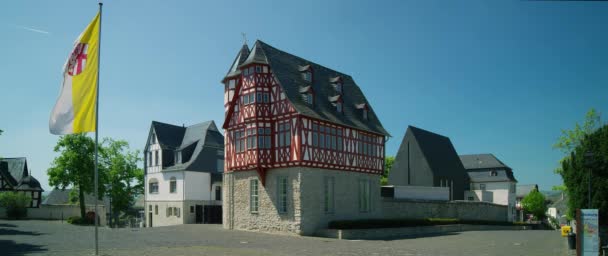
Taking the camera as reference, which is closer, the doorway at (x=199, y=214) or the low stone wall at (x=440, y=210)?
the low stone wall at (x=440, y=210)

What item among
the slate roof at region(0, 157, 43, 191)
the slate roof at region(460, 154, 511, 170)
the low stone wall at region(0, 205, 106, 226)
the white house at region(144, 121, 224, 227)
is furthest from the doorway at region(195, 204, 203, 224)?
the slate roof at region(460, 154, 511, 170)

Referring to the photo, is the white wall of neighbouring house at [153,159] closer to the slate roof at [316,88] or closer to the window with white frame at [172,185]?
the window with white frame at [172,185]

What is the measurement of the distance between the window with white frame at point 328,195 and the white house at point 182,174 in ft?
58.7

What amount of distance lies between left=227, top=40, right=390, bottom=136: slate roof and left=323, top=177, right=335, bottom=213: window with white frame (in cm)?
385

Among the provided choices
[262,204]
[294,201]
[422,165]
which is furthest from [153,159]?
[422,165]

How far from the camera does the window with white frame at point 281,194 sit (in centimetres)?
3102

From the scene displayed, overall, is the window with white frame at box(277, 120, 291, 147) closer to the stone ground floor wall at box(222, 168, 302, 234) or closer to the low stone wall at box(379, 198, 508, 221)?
the stone ground floor wall at box(222, 168, 302, 234)

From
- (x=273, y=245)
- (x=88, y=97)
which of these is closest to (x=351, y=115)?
(x=273, y=245)

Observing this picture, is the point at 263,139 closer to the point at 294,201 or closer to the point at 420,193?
the point at 294,201

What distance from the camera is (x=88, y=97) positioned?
58.5 feet

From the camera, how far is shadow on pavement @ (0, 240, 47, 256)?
18906mm

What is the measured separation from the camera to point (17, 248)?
20.6 meters

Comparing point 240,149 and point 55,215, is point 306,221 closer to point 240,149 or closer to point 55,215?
point 240,149

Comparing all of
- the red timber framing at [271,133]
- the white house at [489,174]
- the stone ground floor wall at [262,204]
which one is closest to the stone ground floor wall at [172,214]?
the stone ground floor wall at [262,204]
